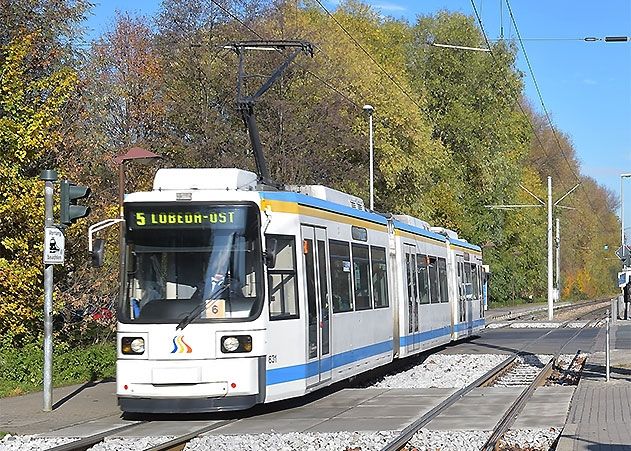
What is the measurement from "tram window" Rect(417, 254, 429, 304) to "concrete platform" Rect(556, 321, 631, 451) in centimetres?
378

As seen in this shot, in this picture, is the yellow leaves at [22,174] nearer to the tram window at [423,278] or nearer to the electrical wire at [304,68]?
the tram window at [423,278]

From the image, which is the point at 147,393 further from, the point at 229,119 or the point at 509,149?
the point at 509,149

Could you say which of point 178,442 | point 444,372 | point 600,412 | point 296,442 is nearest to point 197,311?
point 178,442

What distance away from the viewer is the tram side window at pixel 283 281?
1420cm

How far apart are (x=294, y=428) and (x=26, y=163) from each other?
932 cm

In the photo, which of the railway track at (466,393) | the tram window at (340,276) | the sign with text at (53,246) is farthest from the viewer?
the tram window at (340,276)

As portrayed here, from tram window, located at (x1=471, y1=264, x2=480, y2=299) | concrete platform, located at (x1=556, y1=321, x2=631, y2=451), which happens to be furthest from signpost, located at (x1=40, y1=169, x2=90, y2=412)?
tram window, located at (x1=471, y1=264, x2=480, y2=299)

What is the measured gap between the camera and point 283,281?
47.6 ft

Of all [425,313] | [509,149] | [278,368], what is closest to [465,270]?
[425,313]

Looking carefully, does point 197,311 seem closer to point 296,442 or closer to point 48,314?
point 296,442

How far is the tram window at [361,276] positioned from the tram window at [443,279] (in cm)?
818

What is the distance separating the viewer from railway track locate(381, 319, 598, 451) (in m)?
12.0

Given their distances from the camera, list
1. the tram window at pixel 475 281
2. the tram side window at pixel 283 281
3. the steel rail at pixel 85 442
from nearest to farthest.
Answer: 1. the steel rail at pixel 85 442
2. the tram side window at pixel 283 281
3. the tram window at pixel 475 281

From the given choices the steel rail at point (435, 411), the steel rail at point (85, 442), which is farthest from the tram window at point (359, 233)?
the steel rail at point (85, 442)
